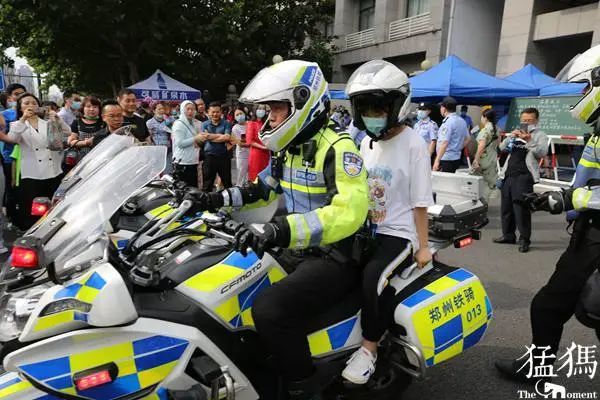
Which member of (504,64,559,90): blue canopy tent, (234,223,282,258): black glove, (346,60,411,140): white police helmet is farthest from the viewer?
(504,64,559,90): blue canopy tent

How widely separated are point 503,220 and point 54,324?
238 inches

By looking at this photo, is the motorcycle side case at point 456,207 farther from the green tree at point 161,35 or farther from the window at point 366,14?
the window at point 366,14

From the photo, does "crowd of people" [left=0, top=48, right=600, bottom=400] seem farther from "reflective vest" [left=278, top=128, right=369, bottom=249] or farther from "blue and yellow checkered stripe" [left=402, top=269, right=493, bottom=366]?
"blue and yellow checkered stripe" [left=402, top=269, right=493, bottom=366]

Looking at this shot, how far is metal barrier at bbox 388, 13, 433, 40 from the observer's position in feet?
66.7

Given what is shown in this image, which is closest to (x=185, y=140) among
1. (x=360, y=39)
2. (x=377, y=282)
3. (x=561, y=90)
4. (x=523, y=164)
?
(x=523, y=164)

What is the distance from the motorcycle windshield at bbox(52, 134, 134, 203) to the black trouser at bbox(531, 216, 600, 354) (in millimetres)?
2586

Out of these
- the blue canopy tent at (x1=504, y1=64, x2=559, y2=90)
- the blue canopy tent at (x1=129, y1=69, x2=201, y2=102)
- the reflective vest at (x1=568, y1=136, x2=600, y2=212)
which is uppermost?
the blue canopy tent at (x1=504, y1=64, x2=559, y2=90)

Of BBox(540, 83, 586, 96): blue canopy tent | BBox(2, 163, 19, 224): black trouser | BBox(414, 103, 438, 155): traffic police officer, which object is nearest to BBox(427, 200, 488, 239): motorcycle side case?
BBox(2, 163, 19, 224): black trouser

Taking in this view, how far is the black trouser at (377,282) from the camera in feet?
7.81

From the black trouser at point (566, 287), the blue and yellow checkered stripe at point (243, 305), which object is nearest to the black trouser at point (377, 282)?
the blue and yellow checkered stripe at point (243, 305)

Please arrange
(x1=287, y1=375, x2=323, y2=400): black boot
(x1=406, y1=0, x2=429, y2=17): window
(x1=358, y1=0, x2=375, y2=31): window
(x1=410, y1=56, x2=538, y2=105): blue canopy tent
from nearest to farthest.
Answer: (x1=287, y1=375, x2=323, y2=400): black boot
(x1=410, y1=56, x2=538, y2=105): blue canopy tent
(x1=406, y1=0, x2=429, y2=17): window
(x1=358, y1=0, x2=375, y2=31): window

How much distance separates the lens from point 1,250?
18.2ft

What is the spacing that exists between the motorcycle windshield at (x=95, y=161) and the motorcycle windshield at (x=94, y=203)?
6 cm

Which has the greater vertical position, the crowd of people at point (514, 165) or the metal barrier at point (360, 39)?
the metal barrier at point (360, 39)
